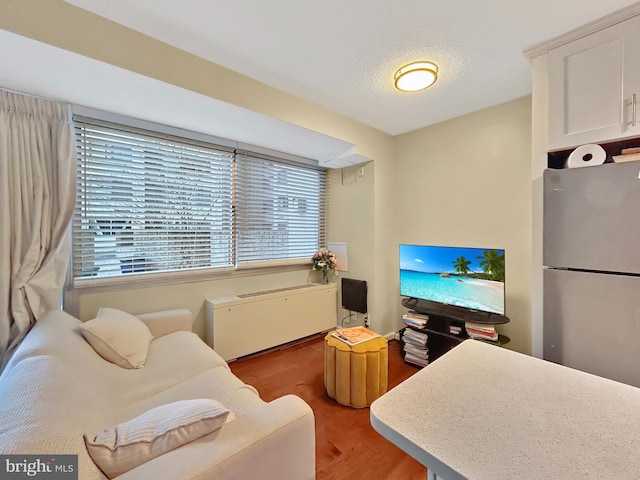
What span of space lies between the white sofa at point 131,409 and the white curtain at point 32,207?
20 cm

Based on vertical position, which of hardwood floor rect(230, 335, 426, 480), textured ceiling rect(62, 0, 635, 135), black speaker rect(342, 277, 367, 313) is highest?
textured ceiling rect(62, 0, 635, 135)

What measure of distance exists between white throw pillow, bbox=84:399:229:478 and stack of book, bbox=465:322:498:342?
2.10 metres

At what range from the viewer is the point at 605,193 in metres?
1.25

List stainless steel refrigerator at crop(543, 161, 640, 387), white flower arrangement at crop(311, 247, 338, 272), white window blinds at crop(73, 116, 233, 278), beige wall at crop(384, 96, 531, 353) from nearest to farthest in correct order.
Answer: stainless steel refrigerator at crop(543, 161, 640, 387) → white window blinds at crop(73, 116, 233, 278) → beige wall at crop(384, 96, 531, 353) → white flower arrangement at crop(311, 247, 338, 272)

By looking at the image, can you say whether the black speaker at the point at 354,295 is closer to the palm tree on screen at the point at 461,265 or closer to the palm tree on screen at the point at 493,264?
the palm tree on screen at the point at 461,265

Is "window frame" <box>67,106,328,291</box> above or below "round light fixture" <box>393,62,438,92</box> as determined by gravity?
below

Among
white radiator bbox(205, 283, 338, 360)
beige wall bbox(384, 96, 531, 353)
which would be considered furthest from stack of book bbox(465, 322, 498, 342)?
white radiator bbox(205, 283, 338, 360)

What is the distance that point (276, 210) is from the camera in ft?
9.80

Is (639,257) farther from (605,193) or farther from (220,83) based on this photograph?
(220,83)

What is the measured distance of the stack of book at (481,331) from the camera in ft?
6.84

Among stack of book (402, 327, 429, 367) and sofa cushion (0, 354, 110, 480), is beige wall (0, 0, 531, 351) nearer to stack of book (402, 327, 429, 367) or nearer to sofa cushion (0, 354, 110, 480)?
stack of book (402, 327, 429, 367)

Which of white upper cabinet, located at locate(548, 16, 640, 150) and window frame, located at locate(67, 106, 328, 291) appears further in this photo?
window frame, located at locate(67, 106, 328, 291)

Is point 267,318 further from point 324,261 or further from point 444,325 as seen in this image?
point 444,325

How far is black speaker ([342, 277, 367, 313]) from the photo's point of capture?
297 cm
